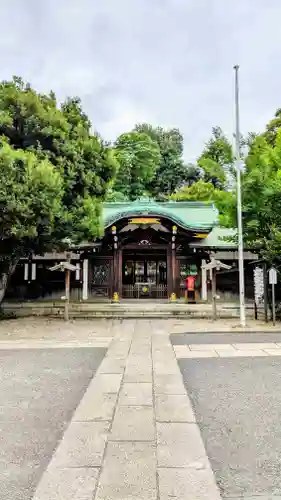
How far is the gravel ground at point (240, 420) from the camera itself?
277cm

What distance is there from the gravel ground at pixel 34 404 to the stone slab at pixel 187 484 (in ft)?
3.05

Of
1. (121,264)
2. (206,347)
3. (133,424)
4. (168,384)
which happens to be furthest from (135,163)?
(133,424)

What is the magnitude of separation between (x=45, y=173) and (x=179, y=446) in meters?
9.60

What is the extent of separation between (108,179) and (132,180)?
72.2 feet

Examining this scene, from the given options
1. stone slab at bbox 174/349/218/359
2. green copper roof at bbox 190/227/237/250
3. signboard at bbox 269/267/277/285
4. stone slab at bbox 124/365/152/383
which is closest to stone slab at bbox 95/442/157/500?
stone slab at bbox 124/365/152/383

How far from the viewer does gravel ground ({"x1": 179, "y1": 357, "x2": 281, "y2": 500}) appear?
2.77 metres

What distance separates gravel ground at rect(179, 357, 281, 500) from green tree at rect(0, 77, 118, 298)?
7091 millimetres

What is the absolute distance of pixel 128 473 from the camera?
279 centimetres

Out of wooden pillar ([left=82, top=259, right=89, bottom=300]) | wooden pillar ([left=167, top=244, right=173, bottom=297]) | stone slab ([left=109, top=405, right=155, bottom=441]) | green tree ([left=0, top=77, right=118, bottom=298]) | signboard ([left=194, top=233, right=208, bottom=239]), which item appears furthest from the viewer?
wooden pillar ([left=82, top=259, right=89, bottom=300])

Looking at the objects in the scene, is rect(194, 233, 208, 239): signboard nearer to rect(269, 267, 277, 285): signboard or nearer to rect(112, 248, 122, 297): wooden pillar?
rect(112, 248, 122, 297): wooden pillar

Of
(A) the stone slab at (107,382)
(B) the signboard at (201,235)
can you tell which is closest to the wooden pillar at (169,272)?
(B) the signboard at (201,235)

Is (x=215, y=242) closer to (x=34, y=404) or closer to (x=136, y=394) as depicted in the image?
(x=136, y=394)

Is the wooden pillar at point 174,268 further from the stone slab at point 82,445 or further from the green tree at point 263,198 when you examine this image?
the stone slab at point 82,445

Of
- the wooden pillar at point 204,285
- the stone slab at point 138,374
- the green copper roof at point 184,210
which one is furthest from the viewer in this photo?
the green copper roof at point 184,210
